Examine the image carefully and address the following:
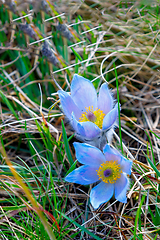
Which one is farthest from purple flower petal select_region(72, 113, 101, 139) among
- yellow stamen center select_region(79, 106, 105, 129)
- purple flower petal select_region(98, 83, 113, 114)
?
purple flower petal select_region(98, 83, 113, 114)

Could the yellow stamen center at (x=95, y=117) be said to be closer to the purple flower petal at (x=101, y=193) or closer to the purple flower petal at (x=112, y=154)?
the purple flower petal at (x=112, y=154)

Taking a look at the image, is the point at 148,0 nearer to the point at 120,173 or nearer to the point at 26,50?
the point at 26,50

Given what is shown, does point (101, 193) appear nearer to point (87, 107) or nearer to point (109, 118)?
point (109, 118)

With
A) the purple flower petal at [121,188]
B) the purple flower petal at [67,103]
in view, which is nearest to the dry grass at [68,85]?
the purple flower petal at [121,188]

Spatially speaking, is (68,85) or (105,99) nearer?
(105,99)

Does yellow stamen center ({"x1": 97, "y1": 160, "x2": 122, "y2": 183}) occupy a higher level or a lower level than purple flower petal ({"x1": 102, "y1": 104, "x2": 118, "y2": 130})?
lower

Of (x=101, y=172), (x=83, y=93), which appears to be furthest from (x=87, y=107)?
(x=101, y=172)

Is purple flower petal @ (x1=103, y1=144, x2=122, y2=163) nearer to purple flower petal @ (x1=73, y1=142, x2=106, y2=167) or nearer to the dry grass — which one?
purple flower petal @ (x1=73, y1=142, x2=106, y2=167)

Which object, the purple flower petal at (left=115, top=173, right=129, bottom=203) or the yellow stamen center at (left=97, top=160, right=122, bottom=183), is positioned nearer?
the purple flower petal at (left=115, top=173, right=129, bottom=203)
